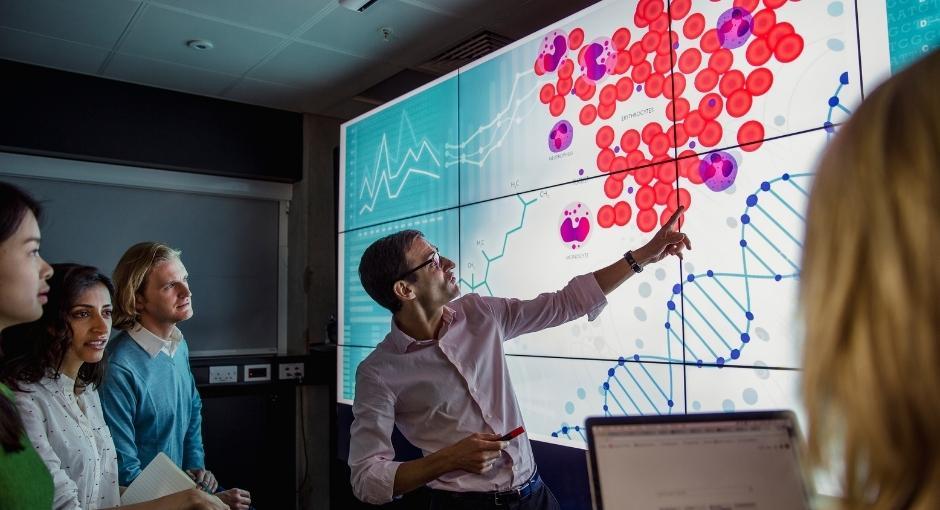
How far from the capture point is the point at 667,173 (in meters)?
2.07

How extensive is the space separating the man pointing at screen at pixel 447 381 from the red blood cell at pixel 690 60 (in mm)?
562

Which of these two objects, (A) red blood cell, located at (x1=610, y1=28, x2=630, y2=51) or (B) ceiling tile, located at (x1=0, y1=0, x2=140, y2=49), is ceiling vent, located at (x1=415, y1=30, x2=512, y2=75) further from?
(B) ceiling tile, located at (x1=0, y1=0, x2=140, y2=49)

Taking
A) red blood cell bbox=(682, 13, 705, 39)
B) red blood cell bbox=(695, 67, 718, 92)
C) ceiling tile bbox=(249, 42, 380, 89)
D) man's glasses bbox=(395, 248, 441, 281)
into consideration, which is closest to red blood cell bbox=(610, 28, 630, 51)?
red blood cell bbox=(682, 13, 705, 39)

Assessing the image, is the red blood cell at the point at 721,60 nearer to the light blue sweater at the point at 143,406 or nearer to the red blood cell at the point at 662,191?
the red blood cell at the point at 662,191

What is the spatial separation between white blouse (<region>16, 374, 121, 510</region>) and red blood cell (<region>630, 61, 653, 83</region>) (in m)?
1.96

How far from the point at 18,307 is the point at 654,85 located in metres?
1.87

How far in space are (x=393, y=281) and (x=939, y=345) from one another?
4.91 ft

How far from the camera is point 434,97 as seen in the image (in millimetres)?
3076

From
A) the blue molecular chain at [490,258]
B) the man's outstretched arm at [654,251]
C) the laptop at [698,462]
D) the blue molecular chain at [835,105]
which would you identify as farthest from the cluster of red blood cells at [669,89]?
the laptop at [698,462]

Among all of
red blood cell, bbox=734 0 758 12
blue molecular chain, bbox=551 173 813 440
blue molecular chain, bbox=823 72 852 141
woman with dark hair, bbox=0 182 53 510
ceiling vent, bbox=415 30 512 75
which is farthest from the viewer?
ceiling vent, bbox=415 30 512 75

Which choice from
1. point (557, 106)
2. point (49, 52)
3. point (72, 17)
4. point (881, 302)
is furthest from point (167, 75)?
point (881, 302)

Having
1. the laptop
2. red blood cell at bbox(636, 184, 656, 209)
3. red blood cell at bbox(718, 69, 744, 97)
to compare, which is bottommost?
the laptop

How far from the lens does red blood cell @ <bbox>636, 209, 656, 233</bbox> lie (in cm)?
210

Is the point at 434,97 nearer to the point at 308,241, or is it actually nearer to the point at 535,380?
the point at 535,380
